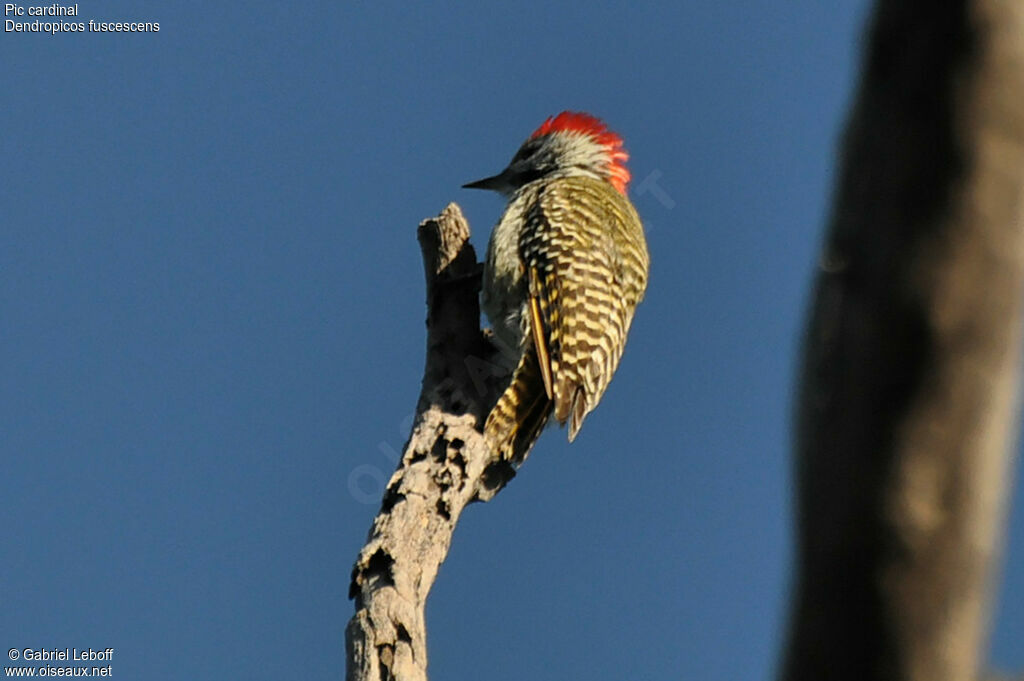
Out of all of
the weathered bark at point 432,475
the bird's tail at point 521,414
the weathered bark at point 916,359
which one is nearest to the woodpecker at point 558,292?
the bird's tail at point 521,414

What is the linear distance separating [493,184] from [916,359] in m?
7.05

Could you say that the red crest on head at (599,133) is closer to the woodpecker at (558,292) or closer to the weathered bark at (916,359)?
the woodpecker at (558,292)

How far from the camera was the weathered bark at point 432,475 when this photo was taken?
465cm

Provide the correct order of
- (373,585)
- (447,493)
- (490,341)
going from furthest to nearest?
(490,341) < (447,493) < (373,585)

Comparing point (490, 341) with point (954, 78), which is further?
point (490, 341)

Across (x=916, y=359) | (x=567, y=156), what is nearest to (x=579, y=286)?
(x=567, y=156)

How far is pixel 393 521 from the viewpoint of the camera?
17.2 ft

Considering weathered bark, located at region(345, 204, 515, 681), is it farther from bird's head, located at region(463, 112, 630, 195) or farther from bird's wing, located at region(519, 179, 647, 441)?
bird's head, located at region(463, 112, 630, 195)

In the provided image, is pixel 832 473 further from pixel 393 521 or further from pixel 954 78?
pixel 393 521

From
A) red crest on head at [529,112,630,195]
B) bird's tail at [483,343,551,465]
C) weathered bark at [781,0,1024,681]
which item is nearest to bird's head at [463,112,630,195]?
red crest on head at [529,112,630,195]

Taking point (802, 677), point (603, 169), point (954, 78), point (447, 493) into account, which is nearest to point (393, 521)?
point (447, 493)

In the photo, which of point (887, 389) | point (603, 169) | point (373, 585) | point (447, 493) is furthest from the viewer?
point (603, 169)

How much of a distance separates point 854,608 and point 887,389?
0.31 m

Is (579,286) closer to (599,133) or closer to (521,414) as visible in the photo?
(521,414)
